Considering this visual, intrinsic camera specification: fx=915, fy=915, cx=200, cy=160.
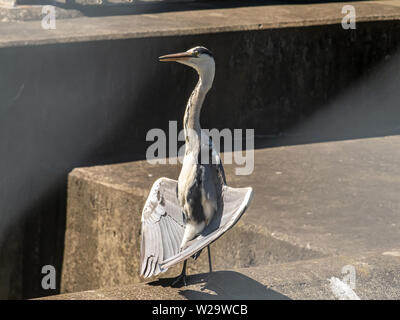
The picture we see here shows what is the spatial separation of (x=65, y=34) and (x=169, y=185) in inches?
120

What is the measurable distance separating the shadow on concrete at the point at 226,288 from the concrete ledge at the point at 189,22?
125 inches

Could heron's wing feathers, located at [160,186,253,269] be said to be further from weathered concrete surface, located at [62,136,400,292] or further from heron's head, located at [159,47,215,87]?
weathered concrete surface, located at [62,136,400,292]

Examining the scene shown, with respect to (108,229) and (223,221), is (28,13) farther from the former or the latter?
(223,221)

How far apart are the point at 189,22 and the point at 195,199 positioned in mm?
3948

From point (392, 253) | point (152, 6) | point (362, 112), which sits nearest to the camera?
point (392, 253)

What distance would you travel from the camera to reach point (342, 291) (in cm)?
405

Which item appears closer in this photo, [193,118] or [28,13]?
[193,118]

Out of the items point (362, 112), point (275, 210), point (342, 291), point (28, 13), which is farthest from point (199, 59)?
point (362, 112)

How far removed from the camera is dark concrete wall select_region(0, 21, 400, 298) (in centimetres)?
678

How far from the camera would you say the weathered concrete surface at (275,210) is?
541 centimetres

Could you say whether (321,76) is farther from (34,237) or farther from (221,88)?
(34,237)

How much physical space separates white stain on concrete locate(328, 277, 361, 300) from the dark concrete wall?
3.22 m

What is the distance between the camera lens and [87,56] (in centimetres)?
694

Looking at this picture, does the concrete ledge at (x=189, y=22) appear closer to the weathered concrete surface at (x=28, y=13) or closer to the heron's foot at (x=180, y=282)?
the weathered concrete surface at (x=28, y=13)
